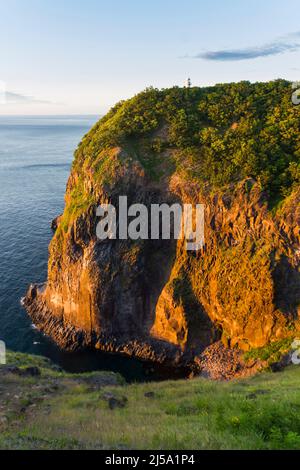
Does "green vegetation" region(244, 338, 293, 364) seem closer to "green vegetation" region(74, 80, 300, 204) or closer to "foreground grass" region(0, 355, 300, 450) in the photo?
"foreground grass" region(0, 355, 300, 450)

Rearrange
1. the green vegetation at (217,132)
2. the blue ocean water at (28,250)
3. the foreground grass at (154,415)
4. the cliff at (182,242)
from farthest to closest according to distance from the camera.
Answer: the blue ocean water at (28,250) < the green vegetation at (217,132) < the cliff at (182,242) < the foreground grass at (154,415)

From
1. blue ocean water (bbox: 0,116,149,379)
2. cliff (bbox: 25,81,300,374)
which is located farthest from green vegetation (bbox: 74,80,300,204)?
blue ocean water (bbox: 0,116,149,379)

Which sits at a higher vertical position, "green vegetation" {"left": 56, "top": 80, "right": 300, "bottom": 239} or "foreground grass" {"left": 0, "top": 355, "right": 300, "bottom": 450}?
"green vegetation" {"left": 56, "top": 80, "right": 300, "bottom": 239}

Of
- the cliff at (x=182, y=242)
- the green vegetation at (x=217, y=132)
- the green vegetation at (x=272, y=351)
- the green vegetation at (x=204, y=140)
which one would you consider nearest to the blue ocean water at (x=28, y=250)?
the cliff at (x=182, y=242)

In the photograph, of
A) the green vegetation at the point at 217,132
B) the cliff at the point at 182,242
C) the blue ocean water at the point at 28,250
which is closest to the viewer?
the cliff at the point at 182,242

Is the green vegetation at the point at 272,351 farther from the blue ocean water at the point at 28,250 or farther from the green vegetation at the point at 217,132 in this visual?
the green vegetation at the point at 217,132

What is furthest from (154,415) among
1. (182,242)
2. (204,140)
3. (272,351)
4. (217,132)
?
(217,132)
